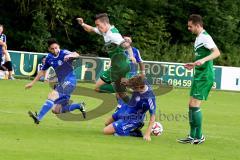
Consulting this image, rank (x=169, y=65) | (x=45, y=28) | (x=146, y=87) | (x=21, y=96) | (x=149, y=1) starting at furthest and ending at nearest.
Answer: (x=149, y=1), (x=45, y=28), (x=169, y=65), (x=21, y=96), (x=146, y=87)

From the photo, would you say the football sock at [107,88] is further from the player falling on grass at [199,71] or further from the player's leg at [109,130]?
the player falling on grass at [199,71]

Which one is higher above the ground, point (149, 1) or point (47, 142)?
point (149, 1)

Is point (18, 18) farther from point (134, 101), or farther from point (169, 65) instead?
point (134, 101)

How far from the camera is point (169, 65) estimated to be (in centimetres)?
3044

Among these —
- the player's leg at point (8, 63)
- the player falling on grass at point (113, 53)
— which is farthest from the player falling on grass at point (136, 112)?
the player's leg at point (8, 63)

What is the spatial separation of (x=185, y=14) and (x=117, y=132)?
28891mm

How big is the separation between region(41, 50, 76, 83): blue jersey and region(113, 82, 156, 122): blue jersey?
5.82 ft

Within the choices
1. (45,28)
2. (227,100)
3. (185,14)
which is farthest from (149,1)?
(227,100)

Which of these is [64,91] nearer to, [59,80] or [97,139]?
[59,80]

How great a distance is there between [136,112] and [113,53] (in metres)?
1.64

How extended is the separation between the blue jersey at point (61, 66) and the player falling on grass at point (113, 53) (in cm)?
66

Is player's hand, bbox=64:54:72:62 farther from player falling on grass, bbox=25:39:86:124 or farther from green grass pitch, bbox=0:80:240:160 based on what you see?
green grass pitch, bbox=0:80:240:160

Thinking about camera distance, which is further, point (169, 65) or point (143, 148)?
point (169, 65)

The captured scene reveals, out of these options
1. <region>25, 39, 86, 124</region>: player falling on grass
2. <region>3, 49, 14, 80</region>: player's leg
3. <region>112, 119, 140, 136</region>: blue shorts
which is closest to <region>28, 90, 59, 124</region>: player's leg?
<region>25, 39, 86, 124</region>: player falling on grass
